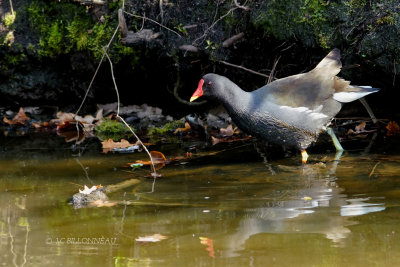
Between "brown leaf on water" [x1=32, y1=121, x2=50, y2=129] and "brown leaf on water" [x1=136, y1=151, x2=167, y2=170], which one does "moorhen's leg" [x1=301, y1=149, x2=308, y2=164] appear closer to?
"brown leaf on water" [x1=136, y1=151, x2=167, y2=170]

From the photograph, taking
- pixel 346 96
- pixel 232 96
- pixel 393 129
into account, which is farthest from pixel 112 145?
pixel 393 129

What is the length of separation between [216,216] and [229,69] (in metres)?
3.39

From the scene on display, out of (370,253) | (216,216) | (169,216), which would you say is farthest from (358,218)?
(169,216)

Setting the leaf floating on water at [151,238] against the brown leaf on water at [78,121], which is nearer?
the leaf floating on water at [151,238]

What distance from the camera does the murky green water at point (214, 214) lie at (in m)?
2.71

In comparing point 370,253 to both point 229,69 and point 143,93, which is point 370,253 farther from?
point 143,93

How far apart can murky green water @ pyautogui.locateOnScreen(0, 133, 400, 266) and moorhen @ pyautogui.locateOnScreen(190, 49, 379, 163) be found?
0.30 metres

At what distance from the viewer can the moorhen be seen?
16.5 feet

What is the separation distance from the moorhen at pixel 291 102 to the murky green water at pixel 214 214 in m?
0.30

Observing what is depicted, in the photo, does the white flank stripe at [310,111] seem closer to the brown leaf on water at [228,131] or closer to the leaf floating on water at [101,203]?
the brown leaf on water at [228,131]

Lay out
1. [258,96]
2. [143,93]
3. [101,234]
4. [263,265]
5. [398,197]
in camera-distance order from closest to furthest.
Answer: [263,265]
[101,234]
[398,197]
[258,96]
[143,93]

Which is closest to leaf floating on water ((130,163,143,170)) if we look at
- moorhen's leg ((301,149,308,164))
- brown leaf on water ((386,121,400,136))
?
moorhen's leg ((301,149,308,164))

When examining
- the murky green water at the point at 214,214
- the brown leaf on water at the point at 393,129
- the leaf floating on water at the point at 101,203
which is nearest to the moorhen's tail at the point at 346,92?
the murky green water at the point at 214,214

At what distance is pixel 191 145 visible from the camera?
19.7ft
